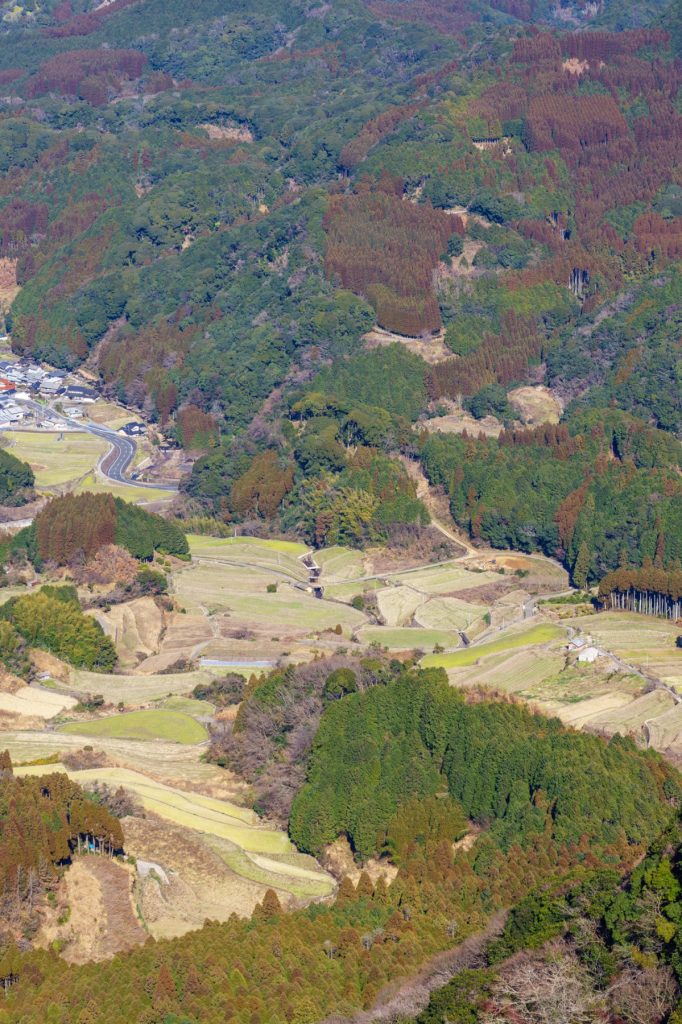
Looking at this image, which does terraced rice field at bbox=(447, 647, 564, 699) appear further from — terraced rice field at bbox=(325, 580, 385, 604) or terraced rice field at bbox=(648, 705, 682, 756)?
terraced rice field at bbox=(325, 580, 385, 604)

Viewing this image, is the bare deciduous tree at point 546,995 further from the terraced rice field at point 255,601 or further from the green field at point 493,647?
the terraced rice field at point 255,601

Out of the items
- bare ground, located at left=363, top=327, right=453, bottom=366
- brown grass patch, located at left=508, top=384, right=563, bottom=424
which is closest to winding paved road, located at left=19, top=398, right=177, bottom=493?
bare ground, located at left=363, top=327, right=453, bottom=366

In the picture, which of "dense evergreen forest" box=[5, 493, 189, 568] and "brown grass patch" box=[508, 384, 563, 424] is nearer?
"dense evergreen forest" box=[5, 493, 189, 568]

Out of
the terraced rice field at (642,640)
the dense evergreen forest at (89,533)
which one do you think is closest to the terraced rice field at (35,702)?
the dense evergreen forest at (89,533)

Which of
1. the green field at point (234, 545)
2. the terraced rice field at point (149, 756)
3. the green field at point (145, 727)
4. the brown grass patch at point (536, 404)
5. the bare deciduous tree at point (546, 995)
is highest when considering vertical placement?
the bare deciduous tree at point (546, 995)

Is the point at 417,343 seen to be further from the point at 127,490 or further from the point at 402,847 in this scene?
the point at 402,847

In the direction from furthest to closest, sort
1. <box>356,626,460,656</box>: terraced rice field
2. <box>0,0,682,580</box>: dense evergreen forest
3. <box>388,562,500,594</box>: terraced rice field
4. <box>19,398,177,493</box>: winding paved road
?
<box>19,398,177,493</box>: winding paved road < <box>0,0,682,580</box>: dense evergreen forest < <box>388,562,500,594</box>: terraced rice field < <box>356,626,460,656</box>: terraced rice field

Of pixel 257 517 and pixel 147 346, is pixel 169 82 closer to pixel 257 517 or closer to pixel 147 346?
pixel 147 346
